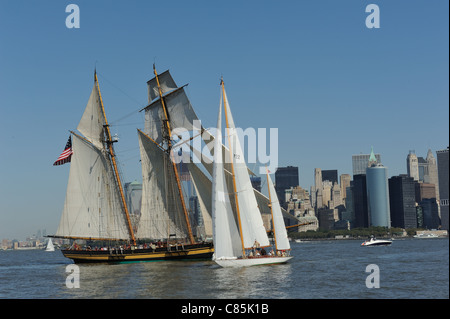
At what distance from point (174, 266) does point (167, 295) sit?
27.4 metres

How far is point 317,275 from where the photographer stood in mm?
60125

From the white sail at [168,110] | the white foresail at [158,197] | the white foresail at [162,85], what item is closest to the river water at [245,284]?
the white foresail at [158,197]

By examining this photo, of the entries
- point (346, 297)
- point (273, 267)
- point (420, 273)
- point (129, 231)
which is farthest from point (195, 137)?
point (346, 297)

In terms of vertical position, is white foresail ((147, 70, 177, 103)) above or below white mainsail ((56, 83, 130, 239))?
above

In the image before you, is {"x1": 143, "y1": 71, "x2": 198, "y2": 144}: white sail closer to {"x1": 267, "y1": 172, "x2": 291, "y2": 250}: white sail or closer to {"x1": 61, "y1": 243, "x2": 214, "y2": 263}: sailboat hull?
{"x1": 61, "y1": 243, "x2": 214, "y2": 263}: sailboat hull

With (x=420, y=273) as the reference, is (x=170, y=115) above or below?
above

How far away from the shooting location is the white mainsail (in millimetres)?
85875

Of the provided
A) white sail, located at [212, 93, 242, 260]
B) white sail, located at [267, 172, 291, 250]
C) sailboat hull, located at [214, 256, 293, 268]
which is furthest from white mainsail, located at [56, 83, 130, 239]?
white sail, located at [212, 93, 242, 260]

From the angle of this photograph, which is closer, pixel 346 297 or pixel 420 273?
pixel 346 297

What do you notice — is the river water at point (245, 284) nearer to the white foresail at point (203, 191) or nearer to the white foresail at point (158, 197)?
the white foresail at point (203, 191)

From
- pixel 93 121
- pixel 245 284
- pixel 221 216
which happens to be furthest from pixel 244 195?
pixel 93 121

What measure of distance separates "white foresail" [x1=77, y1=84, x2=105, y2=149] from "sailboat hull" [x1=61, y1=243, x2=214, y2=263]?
1498 centimetres

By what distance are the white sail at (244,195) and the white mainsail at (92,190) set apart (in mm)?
30701
